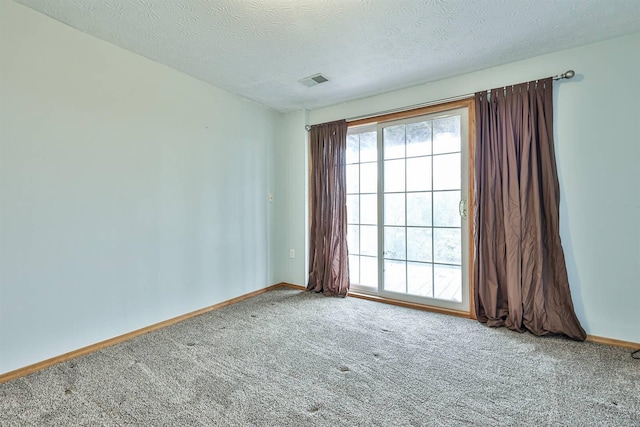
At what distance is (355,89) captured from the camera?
3.18 m

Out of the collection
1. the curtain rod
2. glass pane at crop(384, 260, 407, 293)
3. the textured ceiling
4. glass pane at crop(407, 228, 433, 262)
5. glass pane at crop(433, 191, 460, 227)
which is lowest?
glass pane at crop(384, 260, 407, 293)

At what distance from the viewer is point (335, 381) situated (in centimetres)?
180

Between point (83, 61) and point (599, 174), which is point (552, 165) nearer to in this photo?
point (599, 174)

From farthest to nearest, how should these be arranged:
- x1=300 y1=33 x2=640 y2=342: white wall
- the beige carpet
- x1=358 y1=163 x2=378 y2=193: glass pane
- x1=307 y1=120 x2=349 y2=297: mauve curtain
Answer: x1=307 y1=120 x2=349 y2=297: mauve curtain, x1=358 y1=163 x2=378 y2=193: glass pane, x1=300 y1=33 x2=640 y2=342: white wall, the beige carpet

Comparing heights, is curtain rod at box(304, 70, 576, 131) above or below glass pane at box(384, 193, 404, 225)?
above

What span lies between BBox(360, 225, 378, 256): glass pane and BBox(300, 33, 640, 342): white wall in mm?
1717

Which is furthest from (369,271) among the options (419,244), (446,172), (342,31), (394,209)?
(342,31)

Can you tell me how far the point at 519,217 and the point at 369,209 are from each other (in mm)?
1501

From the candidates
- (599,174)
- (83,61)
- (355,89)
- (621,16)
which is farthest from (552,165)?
(83,61)

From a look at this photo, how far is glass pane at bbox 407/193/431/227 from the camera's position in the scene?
10.0ft

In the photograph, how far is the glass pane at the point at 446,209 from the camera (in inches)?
115

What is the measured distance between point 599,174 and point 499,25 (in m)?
1.39

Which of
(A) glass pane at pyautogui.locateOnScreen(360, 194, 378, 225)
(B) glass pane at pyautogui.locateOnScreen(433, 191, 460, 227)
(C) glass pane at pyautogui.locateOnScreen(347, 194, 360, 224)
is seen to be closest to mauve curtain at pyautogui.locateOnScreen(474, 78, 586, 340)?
(B) glass pane at pyautogui.locateOnScreen(433, 191, 460, 227)

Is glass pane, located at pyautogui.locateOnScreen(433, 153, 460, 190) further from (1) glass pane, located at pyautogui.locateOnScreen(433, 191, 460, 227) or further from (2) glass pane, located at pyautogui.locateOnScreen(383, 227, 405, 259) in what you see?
(2) glass pane, located at pyautogui.locateOnScreen(383, 227, 405, 259)
